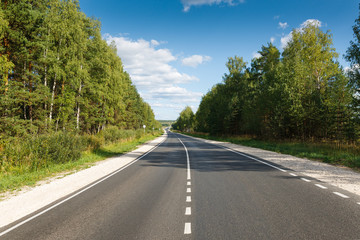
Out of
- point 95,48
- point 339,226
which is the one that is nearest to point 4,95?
point 95,48

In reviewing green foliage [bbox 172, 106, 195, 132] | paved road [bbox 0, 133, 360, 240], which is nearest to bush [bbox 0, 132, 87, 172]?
paved road [bbox 0, 133, 360, 240]

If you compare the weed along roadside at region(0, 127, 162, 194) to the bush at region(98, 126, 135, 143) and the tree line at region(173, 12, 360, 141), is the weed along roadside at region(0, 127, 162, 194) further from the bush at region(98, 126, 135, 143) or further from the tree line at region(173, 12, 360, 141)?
the tree line at region(173, 12, 360, 141)

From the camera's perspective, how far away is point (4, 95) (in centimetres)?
1439

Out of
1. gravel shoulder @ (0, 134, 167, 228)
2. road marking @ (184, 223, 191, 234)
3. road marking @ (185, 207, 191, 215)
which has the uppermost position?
road marking @ (184, 223, 191, 234)

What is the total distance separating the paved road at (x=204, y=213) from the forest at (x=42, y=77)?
6.73m

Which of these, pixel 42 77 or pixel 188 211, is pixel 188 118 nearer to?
pixel 42 77

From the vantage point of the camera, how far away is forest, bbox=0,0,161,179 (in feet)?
39.0

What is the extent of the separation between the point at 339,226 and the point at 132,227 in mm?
4153

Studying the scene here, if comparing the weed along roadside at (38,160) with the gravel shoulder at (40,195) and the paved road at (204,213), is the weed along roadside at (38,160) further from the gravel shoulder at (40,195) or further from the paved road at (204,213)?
the paved road at (204,213)

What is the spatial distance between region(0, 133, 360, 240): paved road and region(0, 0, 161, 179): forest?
6.73 m

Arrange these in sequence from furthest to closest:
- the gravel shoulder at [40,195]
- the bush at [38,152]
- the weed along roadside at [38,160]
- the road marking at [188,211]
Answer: the bush at [38,152]
the weed along roadside at [38,160]
the gravel shoulder at [40,195]
the road marking at [188,211]

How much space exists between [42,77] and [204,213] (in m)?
22.5

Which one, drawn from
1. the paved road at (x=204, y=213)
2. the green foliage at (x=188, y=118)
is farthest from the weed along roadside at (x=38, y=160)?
the green foliage at (x=188, y=118)

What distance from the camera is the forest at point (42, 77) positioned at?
11.9m
